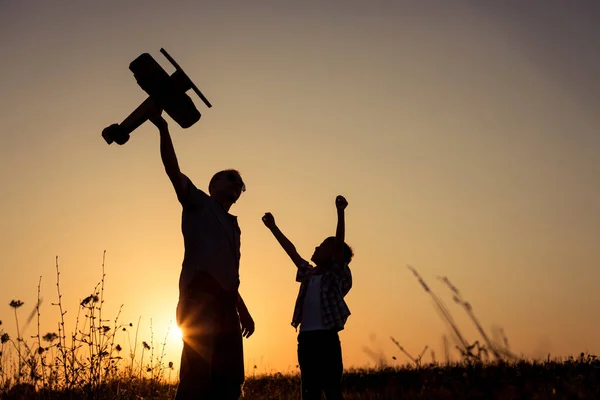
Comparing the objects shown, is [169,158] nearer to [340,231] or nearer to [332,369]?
[340,231]

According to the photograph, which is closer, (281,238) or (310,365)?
(310,365)

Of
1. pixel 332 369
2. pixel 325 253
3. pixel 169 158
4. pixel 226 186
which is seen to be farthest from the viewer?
pixel 325 253

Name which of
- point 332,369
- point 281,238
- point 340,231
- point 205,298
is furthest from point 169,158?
point 281,238

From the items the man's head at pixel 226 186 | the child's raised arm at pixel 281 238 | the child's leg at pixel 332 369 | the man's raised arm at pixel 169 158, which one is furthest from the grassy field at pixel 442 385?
the man's raised arm at pixel 169 158

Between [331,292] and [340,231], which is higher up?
[340,231]

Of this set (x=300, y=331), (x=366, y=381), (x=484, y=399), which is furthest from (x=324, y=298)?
(x=366, y=381)

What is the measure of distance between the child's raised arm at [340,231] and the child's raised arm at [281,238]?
24.7 inches

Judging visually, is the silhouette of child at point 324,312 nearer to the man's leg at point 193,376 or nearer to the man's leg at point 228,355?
the man's leg at point 228,355

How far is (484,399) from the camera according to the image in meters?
3.69

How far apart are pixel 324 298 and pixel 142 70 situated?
3.08 meters

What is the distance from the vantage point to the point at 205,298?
14.2ft

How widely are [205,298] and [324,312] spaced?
227 cm

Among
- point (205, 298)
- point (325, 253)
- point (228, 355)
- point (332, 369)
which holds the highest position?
point (325, 253)

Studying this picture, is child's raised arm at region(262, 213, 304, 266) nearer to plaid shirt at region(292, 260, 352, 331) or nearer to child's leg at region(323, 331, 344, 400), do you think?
plaid shirt at region(292, 260, 352, 331)
